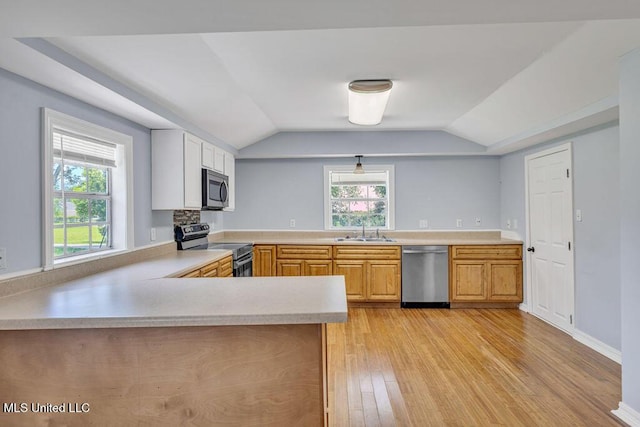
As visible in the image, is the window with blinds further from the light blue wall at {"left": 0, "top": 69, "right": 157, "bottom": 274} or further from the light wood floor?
the light wood floor

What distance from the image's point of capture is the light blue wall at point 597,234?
9.45ft

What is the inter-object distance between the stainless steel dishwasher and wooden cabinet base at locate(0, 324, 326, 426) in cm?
A: 315

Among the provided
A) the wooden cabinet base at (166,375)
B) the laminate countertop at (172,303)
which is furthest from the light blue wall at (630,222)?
the wooden cabinet base at (166,375)

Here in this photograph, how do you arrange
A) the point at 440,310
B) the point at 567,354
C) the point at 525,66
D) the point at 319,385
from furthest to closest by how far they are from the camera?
the point at 440,310 < the point at 567,354 < the point at 525,66 < the point at 319,385

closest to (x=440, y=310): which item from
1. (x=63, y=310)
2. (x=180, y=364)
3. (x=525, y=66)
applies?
(x=525, y=66)

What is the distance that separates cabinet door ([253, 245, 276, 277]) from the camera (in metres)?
4.61

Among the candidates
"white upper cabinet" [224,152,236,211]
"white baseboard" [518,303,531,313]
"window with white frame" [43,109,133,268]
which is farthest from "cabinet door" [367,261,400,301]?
"window with white frame" [43,109,133,268]

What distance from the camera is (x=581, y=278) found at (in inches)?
129

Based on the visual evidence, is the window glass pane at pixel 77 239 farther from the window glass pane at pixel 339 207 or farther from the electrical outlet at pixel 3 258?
the window glass pane at pixel 339 207

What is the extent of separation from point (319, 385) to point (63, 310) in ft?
3.86

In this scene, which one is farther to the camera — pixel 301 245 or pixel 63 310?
pixel 301 245

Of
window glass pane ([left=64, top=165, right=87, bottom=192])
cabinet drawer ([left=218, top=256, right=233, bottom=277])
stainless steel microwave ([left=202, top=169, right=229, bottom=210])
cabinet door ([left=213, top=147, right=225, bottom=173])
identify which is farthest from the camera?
cabinet door ([left=213, top=147, right=225, bottom=173])

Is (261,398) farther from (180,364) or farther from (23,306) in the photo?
(23,306)

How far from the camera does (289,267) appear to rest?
4.58 meters
